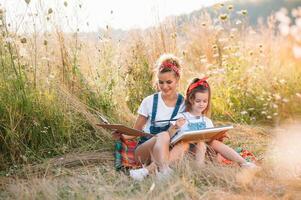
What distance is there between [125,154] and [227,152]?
86 centimetres

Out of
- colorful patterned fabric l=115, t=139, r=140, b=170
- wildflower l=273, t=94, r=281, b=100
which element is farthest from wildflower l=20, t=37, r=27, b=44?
wildflower l=273, t=94, r=281, b=100

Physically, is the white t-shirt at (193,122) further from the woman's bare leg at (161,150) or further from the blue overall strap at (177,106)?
the woman's bare leg at (161,150)

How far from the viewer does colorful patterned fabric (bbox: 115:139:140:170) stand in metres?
4.68

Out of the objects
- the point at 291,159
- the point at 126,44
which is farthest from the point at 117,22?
the point at 291,159

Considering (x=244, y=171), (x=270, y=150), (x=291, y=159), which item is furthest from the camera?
(x=270, y=150)

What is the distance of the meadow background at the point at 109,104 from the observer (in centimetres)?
381

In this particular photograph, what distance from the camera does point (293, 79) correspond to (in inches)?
281

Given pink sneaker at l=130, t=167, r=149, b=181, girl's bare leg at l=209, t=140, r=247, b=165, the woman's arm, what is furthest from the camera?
the woman's arm

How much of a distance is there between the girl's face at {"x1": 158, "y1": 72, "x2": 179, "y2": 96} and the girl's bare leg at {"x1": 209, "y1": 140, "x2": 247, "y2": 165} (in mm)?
565

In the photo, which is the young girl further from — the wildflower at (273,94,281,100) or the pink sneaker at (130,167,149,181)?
the wildflower at (273,94,281,100)

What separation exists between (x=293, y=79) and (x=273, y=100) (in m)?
0.39

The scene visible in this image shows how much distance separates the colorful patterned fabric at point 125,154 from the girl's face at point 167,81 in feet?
1.85

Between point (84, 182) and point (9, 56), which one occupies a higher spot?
point (9, 56)

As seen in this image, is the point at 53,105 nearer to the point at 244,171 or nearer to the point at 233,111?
the point at 244,171
